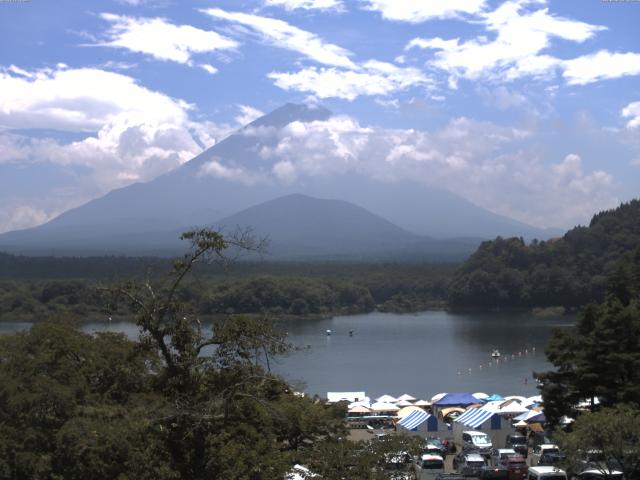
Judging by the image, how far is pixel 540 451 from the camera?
13.4 meters

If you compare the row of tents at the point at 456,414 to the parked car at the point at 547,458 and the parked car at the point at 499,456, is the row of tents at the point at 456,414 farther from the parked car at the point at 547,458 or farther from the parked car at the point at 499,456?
the parked car at the point at 547,458

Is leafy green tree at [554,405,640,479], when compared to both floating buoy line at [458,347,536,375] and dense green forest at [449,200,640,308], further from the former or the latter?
dense green forest at [449,200,640,308]

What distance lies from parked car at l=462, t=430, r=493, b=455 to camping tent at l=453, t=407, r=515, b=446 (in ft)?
0.96

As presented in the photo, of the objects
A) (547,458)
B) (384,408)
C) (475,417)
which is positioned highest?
(547,458)

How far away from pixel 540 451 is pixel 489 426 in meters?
2.19

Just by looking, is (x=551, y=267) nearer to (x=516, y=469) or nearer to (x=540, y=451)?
(x=540, y=451)

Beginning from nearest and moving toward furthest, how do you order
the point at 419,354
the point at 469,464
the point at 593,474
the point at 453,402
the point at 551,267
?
the point at 593,474 < the point at 469,464 < the point at 453,402 < the point at 419,354 < the point at 551,267

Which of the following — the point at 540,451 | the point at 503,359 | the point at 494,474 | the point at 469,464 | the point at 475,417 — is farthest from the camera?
the point at 503,359

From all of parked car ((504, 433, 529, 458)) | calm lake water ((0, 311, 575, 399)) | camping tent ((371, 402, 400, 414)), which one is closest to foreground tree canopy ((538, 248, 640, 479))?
parked car ((504, 433, 529, 458))

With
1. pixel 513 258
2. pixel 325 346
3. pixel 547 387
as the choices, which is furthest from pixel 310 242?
pixel 547 387

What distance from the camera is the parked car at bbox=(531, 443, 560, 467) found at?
41.0 feet

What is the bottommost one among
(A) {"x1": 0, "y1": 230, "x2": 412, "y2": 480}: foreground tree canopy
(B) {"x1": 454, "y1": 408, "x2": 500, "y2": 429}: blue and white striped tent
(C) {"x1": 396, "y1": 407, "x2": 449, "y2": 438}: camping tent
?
(C) {"x1": 396, "y1": 407, "x2": 449, "y2": 438}: camping tent

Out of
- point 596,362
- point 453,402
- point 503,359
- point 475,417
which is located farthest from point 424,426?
point 503,359

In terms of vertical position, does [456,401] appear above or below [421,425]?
below
